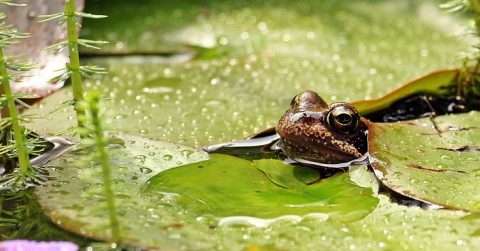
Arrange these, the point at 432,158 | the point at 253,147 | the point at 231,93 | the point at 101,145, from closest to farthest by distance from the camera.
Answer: the point at 101,145 < the point at 432,158 < the point at 253,147 < the point at 231,93

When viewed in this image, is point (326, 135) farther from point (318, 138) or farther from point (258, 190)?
point (258, 190)

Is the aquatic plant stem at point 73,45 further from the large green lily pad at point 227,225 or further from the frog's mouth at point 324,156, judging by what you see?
the frog's mouth at point 324,156

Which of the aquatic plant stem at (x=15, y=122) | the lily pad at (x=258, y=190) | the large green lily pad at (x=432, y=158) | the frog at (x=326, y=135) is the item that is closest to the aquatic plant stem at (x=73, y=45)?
the aquatic plant stem at (x=15, y=122)

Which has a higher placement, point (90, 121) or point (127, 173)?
point (90, 121)

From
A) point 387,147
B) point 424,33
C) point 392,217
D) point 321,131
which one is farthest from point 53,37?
point 424,33

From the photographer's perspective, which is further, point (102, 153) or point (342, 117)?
point (342, 117)

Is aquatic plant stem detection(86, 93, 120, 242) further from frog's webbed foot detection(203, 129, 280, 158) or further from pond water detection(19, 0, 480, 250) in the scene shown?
frog's webbed foot detection(203, 129, 280, 158)

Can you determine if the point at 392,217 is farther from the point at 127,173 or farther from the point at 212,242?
the point at 127,173

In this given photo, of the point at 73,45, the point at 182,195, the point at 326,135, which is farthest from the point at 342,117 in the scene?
the point at 73,45
